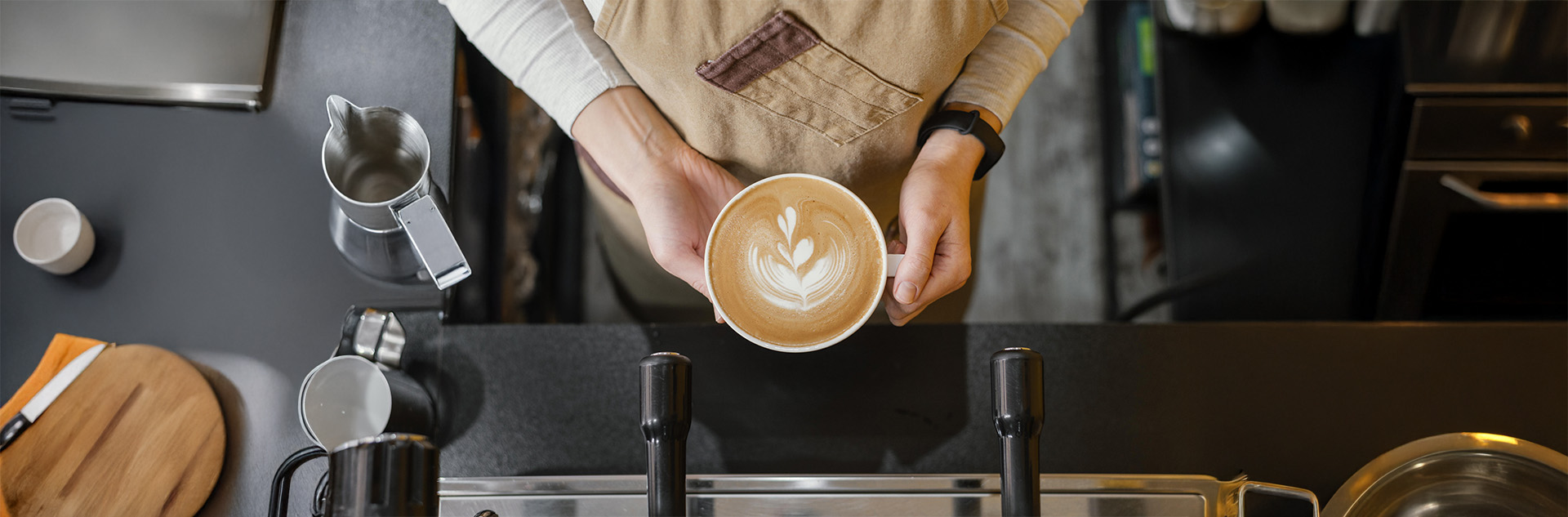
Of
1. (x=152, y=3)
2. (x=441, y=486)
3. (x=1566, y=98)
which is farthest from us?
(x=1566, y=98)

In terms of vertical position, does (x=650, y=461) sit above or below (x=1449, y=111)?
below

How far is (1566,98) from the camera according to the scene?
1.51m

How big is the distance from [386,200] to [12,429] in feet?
1.81

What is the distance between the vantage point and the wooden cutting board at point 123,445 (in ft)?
3.39

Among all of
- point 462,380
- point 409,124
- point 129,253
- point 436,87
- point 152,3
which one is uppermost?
point 152,3

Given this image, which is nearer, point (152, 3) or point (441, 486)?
point (441, 486)

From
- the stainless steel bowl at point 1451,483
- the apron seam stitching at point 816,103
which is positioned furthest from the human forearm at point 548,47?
the stainless steel bowl at point 1451,483

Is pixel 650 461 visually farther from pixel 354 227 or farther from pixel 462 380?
pixel 354 227

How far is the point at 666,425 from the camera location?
76 centimetres

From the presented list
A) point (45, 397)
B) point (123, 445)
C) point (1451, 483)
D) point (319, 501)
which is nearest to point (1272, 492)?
point (1451, 483)

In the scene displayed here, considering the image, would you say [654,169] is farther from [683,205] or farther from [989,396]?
[989,396]

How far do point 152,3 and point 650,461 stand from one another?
1.14m

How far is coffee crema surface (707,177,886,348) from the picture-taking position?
0.98 metres

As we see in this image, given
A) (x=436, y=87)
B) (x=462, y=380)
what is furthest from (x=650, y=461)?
(x=436, y=87)
